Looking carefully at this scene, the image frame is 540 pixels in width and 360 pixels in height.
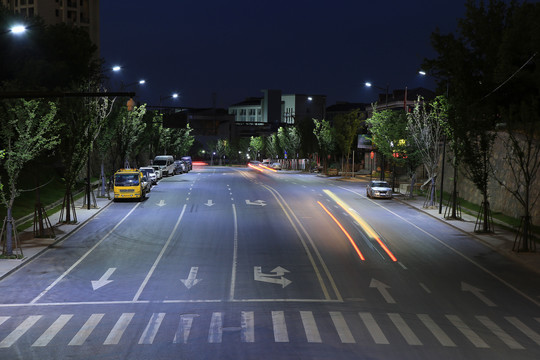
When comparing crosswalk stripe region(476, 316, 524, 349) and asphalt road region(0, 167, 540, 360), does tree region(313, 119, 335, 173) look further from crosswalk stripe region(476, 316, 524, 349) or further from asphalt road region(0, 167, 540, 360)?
crosswalk stripe region(476, 316, 524, 349)

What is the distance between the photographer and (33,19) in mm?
59312

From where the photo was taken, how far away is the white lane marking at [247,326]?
1365 centimetres

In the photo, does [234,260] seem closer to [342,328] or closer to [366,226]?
[342,328]

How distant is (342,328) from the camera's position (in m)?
14.4

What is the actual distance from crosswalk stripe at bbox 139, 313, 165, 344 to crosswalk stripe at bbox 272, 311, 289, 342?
2916 mm

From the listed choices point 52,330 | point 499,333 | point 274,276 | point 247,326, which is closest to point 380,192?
point 274,276

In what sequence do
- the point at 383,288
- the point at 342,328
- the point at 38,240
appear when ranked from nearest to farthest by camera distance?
1. the point at 342,328
2. the point at 383,288
3. the point at 38,240

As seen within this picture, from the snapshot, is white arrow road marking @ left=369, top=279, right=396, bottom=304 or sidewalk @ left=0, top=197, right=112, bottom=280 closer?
white arrow road marking @ left=369, top=279, right=396, bottom=304

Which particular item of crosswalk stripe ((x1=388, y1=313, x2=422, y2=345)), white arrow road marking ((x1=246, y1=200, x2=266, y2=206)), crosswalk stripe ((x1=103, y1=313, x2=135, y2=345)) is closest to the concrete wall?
white arrow road marking ((x1=246, y1=200, x2=266, y2=206))

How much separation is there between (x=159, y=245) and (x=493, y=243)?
15644mm

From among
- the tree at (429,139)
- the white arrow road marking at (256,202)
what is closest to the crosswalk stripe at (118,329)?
the white arrow road marking at (256,202)

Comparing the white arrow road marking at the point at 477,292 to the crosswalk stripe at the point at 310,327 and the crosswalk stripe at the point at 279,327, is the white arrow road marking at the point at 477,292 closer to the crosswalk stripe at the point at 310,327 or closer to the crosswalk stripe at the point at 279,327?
the crosswalk stripe at the point at 310,327

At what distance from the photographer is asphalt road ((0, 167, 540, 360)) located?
13.2 meters

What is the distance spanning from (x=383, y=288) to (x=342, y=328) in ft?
15.9
